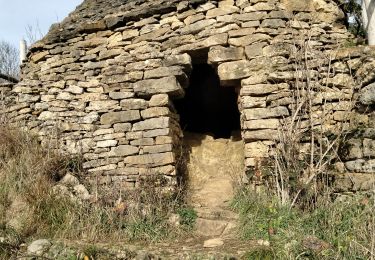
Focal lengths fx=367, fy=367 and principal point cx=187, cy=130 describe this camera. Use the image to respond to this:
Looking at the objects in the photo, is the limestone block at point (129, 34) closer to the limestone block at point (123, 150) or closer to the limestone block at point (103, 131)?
the limestone block at point (103, 131)

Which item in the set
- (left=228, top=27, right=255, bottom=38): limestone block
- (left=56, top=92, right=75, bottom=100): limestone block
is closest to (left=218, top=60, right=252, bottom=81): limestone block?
(left=228, top=27, right=255, bottom=38): limestone block

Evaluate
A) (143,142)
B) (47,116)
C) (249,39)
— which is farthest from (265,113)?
(47,116)

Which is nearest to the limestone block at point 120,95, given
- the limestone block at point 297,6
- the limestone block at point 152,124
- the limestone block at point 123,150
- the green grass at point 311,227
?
the limestone block at point 152,124

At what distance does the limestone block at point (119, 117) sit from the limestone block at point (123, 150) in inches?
14.4

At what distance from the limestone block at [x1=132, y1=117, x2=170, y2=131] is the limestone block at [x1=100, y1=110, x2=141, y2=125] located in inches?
4.4

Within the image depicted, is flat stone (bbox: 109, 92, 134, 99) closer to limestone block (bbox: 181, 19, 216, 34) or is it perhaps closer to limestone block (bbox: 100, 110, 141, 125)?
limestone block (bbox: 100, 110, 141, 125)

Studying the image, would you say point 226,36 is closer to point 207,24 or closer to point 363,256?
point 207,24

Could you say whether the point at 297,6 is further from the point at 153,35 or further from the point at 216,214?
the point at 216,214

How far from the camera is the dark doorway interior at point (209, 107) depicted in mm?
6961

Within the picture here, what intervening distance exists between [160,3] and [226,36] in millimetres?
1195

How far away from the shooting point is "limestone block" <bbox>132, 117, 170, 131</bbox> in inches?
191

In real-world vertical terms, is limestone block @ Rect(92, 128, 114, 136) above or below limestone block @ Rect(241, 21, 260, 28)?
below

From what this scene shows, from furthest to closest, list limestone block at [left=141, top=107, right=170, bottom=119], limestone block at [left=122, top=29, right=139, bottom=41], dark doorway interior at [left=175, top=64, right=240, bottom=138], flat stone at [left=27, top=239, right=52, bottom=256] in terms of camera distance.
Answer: dark doorway interior at [left=175, top=64, right=240, bottom=138] → limestone block at [left=122, top=29, right=139, bottom=41] → limestone block at [left=141, top=107, right=170, bottom=119] → flat stone at [left=27, top=239, right=52, bottom=256]

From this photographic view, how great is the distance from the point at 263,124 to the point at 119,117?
1959 millimetres
